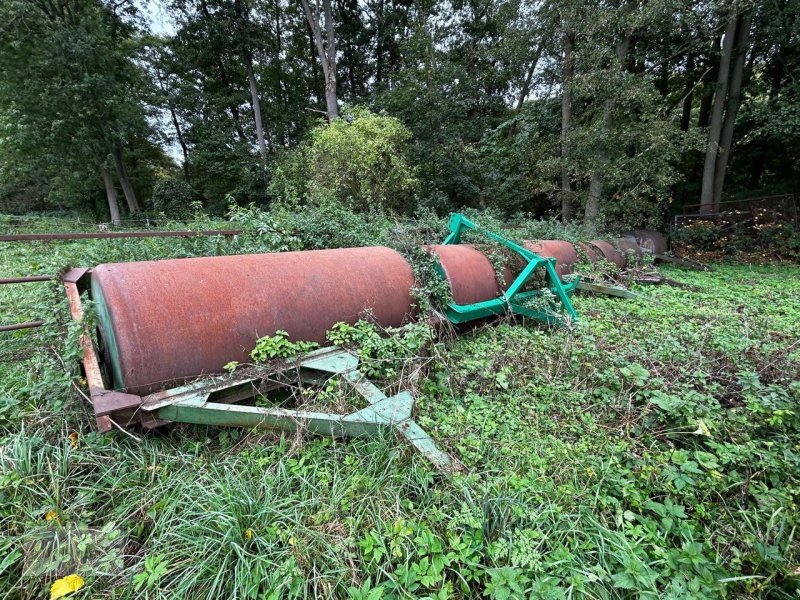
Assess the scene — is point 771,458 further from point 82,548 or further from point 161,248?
point 161,248

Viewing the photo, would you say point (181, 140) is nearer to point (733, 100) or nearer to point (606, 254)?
point (606, 254)

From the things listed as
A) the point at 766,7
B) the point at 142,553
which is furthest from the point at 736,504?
the point at 766,7

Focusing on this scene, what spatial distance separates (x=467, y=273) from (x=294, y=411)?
2.12 m

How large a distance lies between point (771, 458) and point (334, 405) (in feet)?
7.40

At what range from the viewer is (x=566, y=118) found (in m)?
10.2

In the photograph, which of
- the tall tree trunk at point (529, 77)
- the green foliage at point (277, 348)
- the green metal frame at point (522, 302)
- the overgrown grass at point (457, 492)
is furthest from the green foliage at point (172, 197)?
the green foliage at point (277, 348)

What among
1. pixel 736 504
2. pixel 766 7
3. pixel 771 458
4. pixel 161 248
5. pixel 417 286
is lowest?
pixel 736 504

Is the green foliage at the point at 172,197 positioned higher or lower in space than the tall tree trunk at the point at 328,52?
lower

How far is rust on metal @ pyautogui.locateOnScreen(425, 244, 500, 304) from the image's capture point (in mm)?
3171

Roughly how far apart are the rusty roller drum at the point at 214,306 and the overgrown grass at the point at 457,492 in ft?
1.16

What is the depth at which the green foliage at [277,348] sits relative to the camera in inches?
80.0

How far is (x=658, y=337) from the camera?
317 centimetres

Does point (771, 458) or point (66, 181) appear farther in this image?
point (66, 181)

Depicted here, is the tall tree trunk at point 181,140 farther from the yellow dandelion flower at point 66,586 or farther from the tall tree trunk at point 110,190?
the yellow dandelion flower at point 66,586
